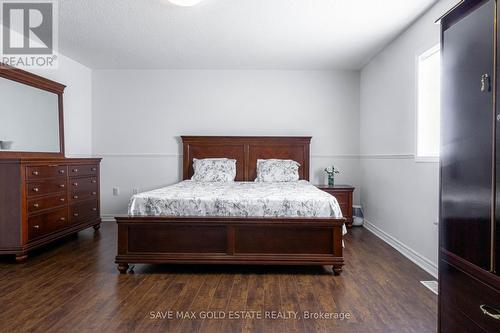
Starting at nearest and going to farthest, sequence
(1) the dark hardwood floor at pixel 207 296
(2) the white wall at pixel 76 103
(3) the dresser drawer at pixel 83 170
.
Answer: (1) the dark hardwood floor at pixel 207 296, (3) the dresser drawer at pixel 83 170, (2) the white wall at pixel 76 103

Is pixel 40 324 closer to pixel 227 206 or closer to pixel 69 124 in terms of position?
pixel 227 206

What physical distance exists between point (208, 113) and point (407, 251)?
337 cm

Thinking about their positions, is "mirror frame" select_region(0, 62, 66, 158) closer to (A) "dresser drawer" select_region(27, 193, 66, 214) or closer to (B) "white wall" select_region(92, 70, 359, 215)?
(A) "dresser drawer" select_region(27, 193, 66, 214)

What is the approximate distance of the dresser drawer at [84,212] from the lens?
12.7 feet

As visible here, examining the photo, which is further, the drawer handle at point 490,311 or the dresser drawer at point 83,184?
the dresser drawer at point 83,184

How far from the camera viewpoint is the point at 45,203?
337 centimetres

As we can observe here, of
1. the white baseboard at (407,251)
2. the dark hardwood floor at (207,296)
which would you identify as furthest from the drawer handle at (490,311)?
the white baseboard at (407,251)

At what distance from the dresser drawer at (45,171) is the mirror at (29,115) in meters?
0.42

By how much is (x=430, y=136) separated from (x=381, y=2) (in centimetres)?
134

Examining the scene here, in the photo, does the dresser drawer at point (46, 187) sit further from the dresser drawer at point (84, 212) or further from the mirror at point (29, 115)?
the mirror at point (29, 115)

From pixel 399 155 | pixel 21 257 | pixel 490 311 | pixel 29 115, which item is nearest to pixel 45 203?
pixel 21 257

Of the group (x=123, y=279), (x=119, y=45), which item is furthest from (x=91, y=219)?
(x=119, y=45)

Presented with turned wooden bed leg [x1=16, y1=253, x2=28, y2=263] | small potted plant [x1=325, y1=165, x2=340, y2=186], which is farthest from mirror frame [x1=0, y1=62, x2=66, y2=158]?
small potted plant [x1=325, y1=165, x2=340, y2=186]

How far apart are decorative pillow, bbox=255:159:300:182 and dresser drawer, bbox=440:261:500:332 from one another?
3045 millimetres
